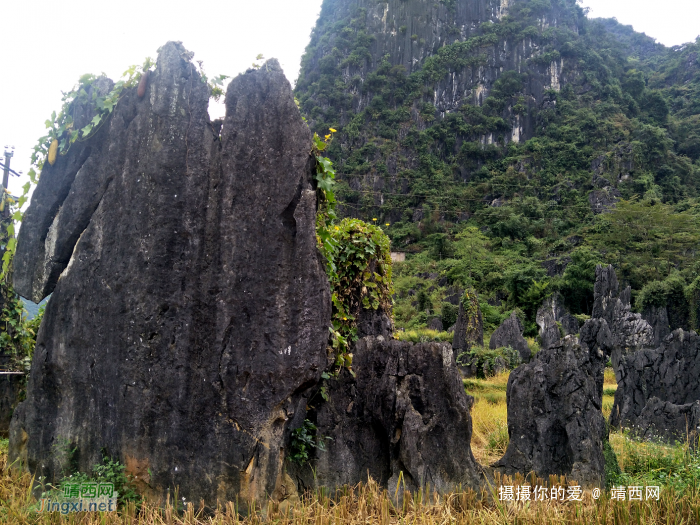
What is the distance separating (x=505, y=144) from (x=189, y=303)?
73.4 metres

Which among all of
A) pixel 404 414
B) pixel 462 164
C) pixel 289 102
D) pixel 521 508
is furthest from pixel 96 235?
pixel 462 164

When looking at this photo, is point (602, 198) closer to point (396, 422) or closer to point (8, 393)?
point (396, 422)

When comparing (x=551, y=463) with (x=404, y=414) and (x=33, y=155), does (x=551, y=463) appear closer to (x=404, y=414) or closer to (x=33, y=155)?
(x=404, y=414)

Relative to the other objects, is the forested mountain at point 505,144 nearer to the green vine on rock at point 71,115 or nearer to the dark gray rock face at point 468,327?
the dark gray rock face at point 468,327

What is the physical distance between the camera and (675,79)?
2921 inches

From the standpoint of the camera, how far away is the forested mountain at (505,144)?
114 ft

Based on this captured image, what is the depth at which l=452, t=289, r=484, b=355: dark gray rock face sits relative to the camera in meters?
19.5

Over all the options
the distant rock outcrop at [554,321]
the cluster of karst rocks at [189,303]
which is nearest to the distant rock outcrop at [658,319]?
the distant rock outcrop at [554,321]

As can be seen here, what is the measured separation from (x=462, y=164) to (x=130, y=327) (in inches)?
2775

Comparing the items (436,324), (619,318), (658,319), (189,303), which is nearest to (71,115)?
(189,303)

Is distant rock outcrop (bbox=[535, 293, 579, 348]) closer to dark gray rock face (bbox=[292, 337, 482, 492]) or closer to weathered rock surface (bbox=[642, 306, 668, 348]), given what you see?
weathered rock surface (bbox=[642, 306, 668, 348])

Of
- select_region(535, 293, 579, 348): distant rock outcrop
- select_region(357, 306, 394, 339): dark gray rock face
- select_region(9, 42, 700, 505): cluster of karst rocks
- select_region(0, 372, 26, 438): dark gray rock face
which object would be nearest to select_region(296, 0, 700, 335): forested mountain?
select_region(535, 293, 579, 348): distant rock outcrop

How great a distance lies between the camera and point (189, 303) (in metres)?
3.75

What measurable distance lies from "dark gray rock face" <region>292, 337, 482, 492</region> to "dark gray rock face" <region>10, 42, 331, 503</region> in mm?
920
